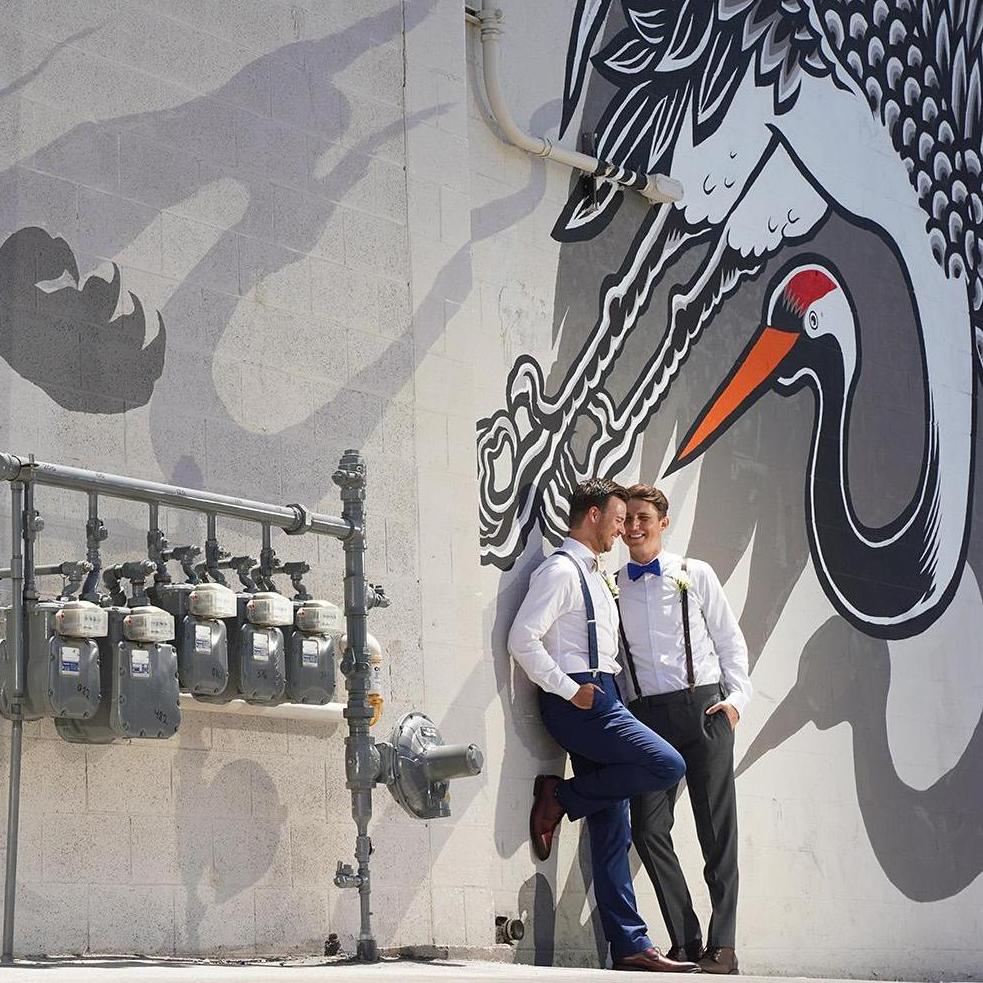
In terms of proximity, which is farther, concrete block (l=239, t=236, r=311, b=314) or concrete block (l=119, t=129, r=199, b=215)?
concrete block (l=239, t=236, r=311, b=314)

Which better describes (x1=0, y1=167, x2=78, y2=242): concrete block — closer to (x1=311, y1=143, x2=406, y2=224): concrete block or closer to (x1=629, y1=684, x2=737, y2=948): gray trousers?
(x1=311, y1=143, x2=406, y2=224): concrete block

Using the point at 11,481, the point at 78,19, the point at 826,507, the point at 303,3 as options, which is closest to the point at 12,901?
the point at 11,481

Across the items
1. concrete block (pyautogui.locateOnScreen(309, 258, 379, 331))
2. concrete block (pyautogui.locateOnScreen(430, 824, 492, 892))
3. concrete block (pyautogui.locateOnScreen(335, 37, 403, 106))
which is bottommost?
concrete block (pyautogui.locateOnScreen(430, 824, 492, 892))

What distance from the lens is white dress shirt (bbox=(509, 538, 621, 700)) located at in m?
7.00

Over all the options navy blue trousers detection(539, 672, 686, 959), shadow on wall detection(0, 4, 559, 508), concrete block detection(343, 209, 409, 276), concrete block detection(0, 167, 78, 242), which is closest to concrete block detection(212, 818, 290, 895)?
shadow on wall detection(0, 4, 559, 508)

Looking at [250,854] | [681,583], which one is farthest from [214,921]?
[681,583]

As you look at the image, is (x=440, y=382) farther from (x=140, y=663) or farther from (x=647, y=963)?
(x=647, y=963)

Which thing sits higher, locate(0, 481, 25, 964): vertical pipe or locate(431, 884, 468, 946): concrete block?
locate(0, 481, 25, 964): vertical pipe

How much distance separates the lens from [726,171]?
8680 millimetres

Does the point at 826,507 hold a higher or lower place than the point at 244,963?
higher

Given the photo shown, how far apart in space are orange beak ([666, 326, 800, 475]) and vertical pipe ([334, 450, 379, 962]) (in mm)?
2172

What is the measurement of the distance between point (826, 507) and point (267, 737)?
11.9ft

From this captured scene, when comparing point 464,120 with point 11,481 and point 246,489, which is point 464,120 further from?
point 11,481

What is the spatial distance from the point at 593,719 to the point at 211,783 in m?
1.52
